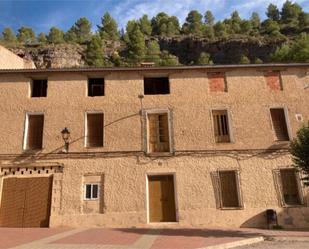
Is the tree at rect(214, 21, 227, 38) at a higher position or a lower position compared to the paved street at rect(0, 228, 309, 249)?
higher

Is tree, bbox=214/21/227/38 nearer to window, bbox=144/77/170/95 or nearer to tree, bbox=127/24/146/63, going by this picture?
tree, bbox=127/24/146/63

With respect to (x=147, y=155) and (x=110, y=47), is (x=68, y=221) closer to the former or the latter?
(x=147, y=155)

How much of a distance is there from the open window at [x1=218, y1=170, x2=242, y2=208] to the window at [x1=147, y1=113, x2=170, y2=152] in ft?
8.92

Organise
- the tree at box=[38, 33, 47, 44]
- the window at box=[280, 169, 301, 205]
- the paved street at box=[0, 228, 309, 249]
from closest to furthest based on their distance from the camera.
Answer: the paved street at box=[0, 228, 309, 249] < the window at box=[280, 169, 301, 205] < the tree at box=[38, 33, 47, 44]

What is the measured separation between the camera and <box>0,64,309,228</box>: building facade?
41.9 feet

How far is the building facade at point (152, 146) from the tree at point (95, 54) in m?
37.5

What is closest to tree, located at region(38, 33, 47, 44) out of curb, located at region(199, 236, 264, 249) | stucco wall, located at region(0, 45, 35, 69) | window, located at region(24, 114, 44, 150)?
stucco wall, located at region(0, 45, 35, 69)

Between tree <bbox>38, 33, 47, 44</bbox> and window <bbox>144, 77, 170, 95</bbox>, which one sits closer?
window <bbox>144, 77, 170, 95</bbox>

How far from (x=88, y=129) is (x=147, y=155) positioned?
2952 millimetres

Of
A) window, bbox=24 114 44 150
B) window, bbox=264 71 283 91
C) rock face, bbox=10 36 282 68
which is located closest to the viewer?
window, bbox=24 114 44 150

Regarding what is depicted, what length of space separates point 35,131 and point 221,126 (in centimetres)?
844

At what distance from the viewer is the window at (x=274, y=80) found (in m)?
14.7

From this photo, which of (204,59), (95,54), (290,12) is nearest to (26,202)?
(95,54)

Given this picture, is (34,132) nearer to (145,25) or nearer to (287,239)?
(287,239)
